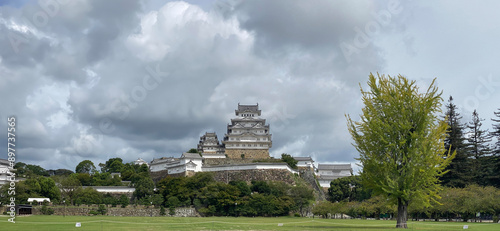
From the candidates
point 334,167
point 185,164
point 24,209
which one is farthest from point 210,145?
point 24,209

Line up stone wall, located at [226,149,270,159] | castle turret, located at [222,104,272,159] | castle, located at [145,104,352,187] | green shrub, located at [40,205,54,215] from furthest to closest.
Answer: castle turret, located at [222,104,272,159] → stone wall, located at [226,149,270,159] → castle, located at [145,104,352,187] → green shrub, located at [40,205,54,215]

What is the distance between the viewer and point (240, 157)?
7494 centimetres

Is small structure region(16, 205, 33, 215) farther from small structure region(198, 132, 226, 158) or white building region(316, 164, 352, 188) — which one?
white building region(316, 164, 352, 188)

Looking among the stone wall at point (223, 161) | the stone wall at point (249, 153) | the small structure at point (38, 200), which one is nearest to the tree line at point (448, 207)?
the stone wall at point (223, 161)

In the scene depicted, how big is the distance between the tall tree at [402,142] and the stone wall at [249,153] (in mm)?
49081

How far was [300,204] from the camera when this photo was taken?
174 feet

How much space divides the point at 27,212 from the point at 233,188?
848 inches

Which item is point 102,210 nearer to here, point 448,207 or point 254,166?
point 254,166

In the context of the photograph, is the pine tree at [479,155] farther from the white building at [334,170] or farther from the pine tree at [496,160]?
the white building at [334,170]

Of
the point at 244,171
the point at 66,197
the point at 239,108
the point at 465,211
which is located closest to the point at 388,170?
the point at 465,211

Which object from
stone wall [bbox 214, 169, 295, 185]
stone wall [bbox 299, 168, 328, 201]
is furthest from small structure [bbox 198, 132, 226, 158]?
stone wall [bbox 214, 169, 295, 185]

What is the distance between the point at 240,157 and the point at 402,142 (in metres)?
52.1

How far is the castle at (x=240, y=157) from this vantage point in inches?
2527

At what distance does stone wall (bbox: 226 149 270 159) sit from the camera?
74.6 m
